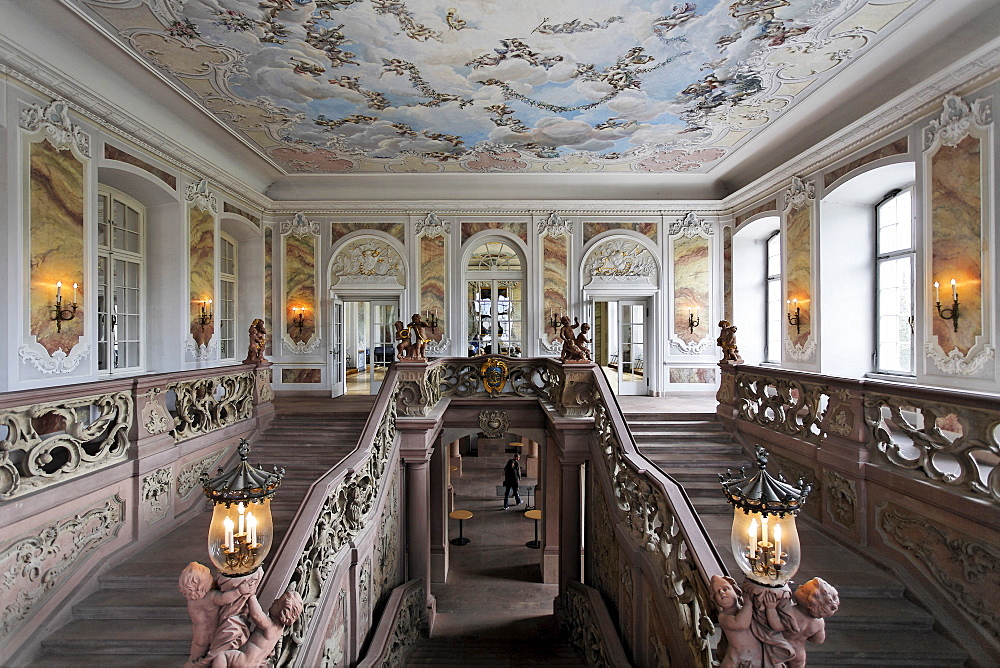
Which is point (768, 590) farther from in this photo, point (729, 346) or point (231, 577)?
point (729, 346)

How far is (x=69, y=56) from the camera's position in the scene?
5.94 m

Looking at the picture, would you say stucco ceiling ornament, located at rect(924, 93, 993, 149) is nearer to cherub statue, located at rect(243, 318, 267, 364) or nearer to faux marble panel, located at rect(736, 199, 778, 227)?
faux marble panel, located at rect(736, 199, 778, 227)

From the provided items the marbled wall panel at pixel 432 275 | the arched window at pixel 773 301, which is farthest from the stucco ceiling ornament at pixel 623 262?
the marbled wall panel at pixel 432 275

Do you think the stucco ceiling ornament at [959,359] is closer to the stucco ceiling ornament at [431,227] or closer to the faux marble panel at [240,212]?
→ the stucco ceiling ornament at [431,227]

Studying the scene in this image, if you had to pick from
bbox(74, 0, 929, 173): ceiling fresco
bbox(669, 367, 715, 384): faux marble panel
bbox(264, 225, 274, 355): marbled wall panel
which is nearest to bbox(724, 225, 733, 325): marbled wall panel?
bbox(669, 367, 715, 384): faux marble panel

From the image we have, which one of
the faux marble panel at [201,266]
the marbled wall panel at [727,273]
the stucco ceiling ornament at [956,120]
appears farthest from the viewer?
the marbled wall panel at [727,273]

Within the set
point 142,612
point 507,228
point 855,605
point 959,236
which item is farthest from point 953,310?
point 142,612

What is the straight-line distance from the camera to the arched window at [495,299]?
39.3ft

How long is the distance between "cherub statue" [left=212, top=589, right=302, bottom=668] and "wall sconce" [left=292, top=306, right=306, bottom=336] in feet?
30.8

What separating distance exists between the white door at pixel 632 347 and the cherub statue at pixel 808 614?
30.8 feet

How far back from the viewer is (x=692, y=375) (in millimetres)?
11602

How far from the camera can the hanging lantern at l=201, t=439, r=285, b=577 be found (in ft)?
8.95

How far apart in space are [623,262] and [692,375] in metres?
3.08

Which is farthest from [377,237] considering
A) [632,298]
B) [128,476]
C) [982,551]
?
[982,551]
